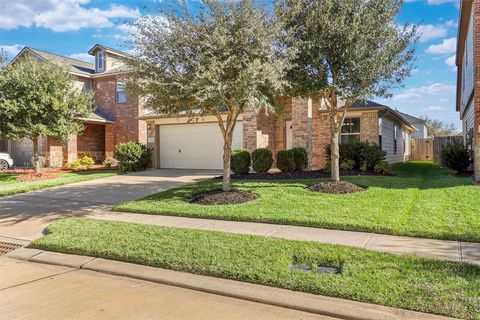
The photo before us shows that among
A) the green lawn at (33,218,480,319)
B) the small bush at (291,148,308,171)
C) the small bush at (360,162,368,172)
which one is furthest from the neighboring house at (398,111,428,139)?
the green lawn at (33,218,480,319)

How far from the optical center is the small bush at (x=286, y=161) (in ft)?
45.9

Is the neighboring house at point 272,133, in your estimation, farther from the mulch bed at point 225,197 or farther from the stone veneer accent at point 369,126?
the mulch bed at point 225,197

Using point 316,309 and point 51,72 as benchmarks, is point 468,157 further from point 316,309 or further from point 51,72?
point 51,72

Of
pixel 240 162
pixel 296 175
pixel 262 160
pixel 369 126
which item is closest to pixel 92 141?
pixel 240 162

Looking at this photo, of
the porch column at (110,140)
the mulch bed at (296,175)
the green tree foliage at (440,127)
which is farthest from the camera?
the green tree foliage at (440,127)

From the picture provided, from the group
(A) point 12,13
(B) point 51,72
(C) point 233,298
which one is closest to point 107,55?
(B) point 51,72

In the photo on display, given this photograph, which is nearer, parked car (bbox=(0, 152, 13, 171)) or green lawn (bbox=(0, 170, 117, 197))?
green lawn (bbox=(0, 170, 117, 197))

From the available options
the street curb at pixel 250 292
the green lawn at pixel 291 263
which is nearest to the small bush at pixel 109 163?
the green lawn at pixel 291 263

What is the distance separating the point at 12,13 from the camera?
1370 centimetres

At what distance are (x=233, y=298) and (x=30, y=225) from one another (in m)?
5.47

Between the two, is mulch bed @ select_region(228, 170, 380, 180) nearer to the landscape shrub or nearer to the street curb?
the landscape shrub

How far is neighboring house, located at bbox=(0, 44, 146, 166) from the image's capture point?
22500 mm

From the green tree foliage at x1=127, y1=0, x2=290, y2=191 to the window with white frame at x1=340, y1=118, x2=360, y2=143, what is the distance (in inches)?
328

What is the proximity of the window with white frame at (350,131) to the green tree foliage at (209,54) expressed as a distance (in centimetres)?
834
